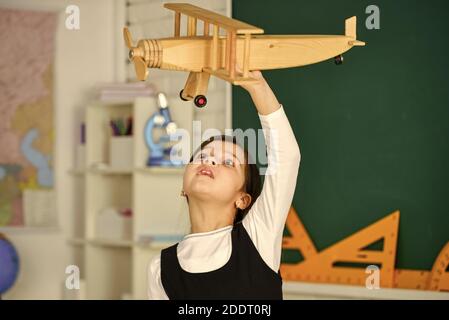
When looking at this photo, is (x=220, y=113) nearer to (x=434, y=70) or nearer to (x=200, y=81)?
(x=434, y=70)

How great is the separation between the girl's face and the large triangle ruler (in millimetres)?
1304

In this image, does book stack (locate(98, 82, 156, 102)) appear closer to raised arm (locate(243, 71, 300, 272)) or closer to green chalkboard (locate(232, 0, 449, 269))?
green chalkboard (locate(232, 0, 449, 269))

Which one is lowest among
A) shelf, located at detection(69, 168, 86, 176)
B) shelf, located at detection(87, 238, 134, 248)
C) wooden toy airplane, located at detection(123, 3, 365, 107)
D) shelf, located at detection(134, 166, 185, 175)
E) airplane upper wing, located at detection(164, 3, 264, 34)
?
shelf, located at detection(87, 238, 134, 248)

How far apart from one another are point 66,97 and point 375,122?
159cm

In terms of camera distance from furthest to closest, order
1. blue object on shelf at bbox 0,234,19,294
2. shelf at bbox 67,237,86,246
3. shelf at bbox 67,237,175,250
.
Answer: shelf at bbox 67,237,86,246 → blue object on shelf at bbox 0,234,19,294 → shelf at bbox 67,237,175,250

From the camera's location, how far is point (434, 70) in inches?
98.6

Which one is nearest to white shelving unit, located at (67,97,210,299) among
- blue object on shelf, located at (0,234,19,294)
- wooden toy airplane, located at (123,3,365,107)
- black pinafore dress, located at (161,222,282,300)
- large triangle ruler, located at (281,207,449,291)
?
blue object on shelf, located at (0,234,19,294)

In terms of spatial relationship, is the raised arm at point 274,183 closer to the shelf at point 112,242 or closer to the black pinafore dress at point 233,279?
the black pinafore dress at point 233,279

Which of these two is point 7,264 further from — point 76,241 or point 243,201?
point 243,201

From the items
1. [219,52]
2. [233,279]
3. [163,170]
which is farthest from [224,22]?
[163,170]

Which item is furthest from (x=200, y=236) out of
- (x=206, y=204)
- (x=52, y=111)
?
(x=52, y=111)

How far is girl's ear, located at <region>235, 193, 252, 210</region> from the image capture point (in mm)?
1384

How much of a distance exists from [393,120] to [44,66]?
1.73m

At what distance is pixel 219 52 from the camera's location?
44.8 inches
